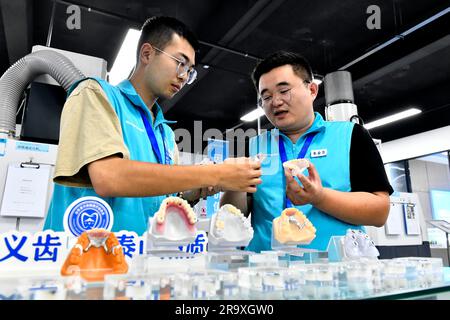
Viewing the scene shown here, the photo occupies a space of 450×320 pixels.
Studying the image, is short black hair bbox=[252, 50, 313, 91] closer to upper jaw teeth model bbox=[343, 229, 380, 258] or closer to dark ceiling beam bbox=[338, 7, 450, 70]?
upper jaw teeth model bbox=[343, 229, 380, 258]

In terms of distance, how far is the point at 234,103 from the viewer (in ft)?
23.7

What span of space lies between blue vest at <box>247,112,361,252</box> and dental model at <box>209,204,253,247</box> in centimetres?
40

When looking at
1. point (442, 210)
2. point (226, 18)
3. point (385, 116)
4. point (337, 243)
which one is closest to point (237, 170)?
point (337, 243)

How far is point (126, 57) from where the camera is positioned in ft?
12.6

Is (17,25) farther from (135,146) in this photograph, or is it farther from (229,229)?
(229,229)

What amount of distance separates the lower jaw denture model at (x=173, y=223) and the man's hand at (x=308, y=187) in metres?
0.41

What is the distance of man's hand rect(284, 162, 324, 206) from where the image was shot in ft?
3.56

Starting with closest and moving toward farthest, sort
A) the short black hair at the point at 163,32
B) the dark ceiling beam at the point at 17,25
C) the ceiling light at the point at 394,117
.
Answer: the short black hair at the point at 163,32
the dark ceiling beam at the point at 17,25
the ceiling light at the point at 394,117

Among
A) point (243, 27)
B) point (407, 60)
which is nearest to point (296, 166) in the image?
point (243, 27)

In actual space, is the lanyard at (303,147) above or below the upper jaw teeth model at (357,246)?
above

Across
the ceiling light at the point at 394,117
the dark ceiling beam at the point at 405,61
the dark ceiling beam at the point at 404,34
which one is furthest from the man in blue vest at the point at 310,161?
the ceiling light at the point at 394,117

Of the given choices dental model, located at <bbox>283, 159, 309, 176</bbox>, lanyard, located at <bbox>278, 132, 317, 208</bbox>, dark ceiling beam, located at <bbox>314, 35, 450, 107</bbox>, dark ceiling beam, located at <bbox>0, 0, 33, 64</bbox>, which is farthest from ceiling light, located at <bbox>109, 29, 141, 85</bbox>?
dark ceiling beam, located at <bbox>314, 35, 450, 107</bbox>

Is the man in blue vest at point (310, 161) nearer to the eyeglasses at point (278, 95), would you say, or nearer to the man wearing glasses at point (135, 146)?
the eyeglasses at point (278, 95)

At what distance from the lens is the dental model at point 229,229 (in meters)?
0.90
